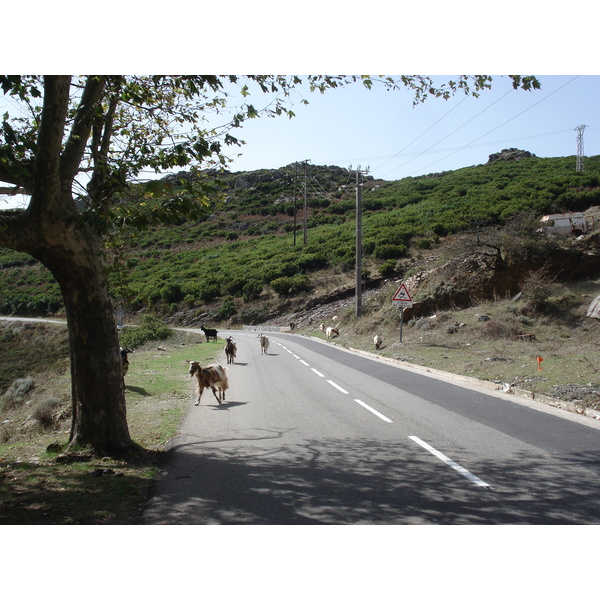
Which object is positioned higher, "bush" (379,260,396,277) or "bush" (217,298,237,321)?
"bush" (379,260,396,277)

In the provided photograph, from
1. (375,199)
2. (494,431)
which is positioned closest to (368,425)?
(494,431)

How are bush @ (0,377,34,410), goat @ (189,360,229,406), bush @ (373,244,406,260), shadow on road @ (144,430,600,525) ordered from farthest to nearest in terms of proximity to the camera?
bush @ (373,244,406,260)
bush @ (0,377,34,410)
goat @ (189,360,229,406)
shadow on road @ (144,430,600,525)

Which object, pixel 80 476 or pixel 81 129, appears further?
pixel 81 129

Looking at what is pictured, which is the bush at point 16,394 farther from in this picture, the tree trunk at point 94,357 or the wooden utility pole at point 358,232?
the wooden utility pole at point 358,232

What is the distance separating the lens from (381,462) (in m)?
6.30

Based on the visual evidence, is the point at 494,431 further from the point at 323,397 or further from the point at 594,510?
the point at 323,397

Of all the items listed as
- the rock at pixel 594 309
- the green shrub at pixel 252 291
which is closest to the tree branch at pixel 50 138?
the rock at pixel 594 309

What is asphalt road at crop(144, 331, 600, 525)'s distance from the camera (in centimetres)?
459

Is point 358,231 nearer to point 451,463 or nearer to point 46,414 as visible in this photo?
point 46,414

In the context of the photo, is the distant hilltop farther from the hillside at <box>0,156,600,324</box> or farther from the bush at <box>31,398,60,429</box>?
the bush at <box>31,398,60,429</box>

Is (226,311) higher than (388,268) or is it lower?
lower

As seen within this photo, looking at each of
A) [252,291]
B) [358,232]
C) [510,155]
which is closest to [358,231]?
[358,232]

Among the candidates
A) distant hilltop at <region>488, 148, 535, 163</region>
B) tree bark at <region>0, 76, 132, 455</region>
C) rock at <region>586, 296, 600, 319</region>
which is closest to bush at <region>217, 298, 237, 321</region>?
rock at <region>586, 296, 600, 319</region>

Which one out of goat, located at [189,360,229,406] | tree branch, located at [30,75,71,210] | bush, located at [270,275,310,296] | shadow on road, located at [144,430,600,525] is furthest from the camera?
bush, located at [270,275,310,296]
